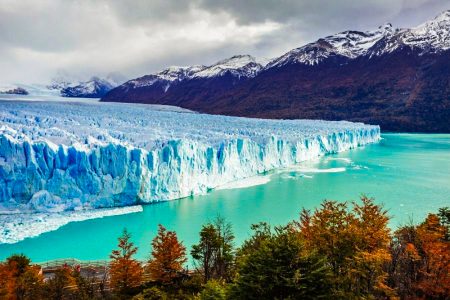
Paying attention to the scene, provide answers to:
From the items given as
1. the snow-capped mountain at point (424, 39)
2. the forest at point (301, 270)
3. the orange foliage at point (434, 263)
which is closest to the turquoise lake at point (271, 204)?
the forest at point (301, 270)

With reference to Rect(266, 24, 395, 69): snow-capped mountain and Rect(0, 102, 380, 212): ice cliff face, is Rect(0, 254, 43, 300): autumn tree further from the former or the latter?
Rect(266, 24, 395, 69): snow-capped mountain

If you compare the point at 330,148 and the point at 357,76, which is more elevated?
the point at 357,76

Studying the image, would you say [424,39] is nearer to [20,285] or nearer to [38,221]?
[38,221]

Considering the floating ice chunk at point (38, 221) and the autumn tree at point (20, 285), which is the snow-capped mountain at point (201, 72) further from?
the autumn tree at point (20, 285)

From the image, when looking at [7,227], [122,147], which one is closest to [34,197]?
[7,227]

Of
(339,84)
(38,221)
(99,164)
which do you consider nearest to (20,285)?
(38,221)

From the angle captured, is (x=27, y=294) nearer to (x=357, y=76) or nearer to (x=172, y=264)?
(x=172, y=264)

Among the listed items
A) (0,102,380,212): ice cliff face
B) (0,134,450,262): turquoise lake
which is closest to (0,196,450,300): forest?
(0,134,450,262): turquoise lake
